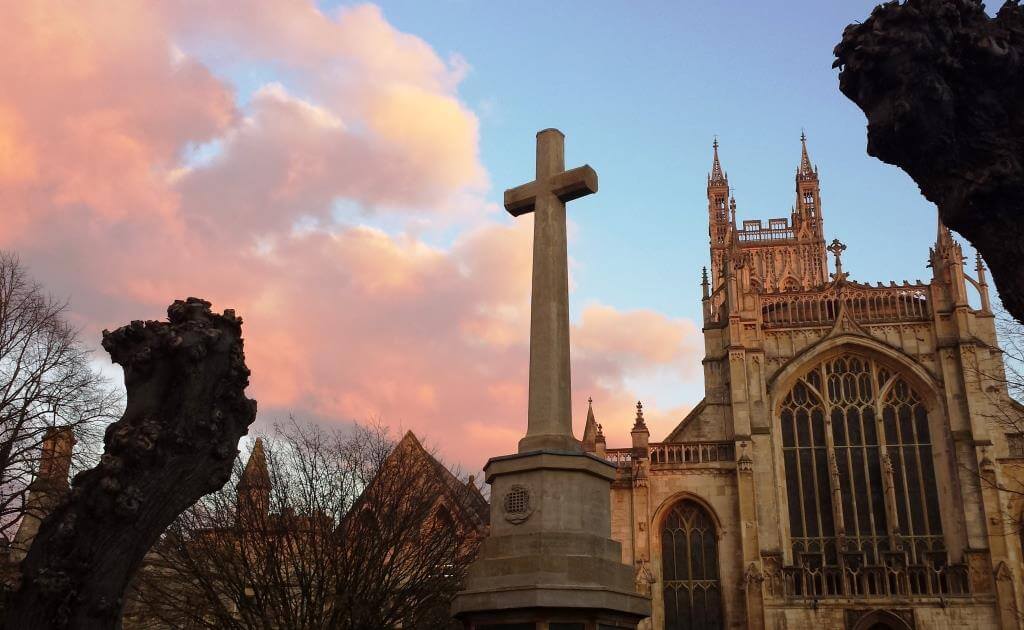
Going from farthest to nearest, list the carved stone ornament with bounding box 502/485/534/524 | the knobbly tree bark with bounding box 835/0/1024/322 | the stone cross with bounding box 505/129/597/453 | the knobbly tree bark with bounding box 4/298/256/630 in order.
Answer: the stone cross with bounding box 505/129/597/453, the carved stone ornament with bounding box 502/485/534/524, the knobbly tree bark with bounding box 835/0/1024/322, the knobbly tree bark with bounding box 4/298/256/630

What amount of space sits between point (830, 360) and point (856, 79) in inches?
1078

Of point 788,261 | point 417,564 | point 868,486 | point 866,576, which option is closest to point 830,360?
point 868,486

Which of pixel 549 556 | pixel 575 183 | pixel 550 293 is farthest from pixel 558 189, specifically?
pixel 549 556

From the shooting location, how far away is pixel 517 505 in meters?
11.8

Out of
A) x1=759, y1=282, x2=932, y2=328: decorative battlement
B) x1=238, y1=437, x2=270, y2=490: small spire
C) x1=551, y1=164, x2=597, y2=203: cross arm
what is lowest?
x1=238, y1=437, x2=270, y2=490: small spire

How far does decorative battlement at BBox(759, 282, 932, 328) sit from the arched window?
7.81 meters

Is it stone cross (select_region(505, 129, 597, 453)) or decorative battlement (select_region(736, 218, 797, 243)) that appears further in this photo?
decorative battlement (select_region(736, 218, 797, 243))

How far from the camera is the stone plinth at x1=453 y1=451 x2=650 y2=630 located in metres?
10.9

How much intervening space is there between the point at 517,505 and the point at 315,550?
32.8 feet

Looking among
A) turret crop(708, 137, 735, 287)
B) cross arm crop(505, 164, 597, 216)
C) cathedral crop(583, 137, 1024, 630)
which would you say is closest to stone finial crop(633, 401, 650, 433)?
cathedral crop(583, 137, 1024, 630)

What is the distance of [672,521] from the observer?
33.4 metres

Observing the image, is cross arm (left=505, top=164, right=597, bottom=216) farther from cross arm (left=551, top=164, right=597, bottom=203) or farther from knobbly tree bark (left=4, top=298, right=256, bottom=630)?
knobbly tree bark (left=4, top=298, right=256, bottom=630)

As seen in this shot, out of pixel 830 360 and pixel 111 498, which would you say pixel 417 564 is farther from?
pixel 830 360

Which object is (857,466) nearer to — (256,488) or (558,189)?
(256,488)
